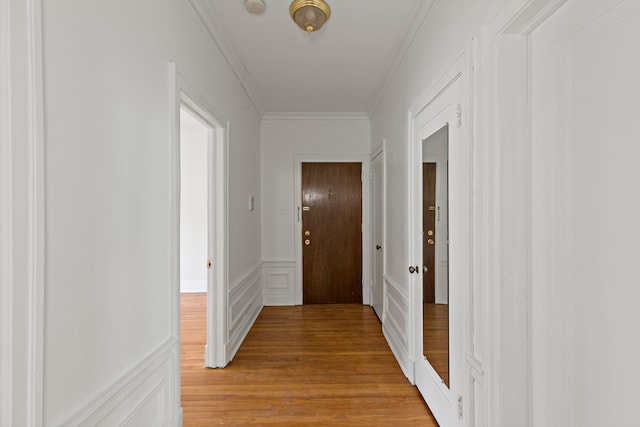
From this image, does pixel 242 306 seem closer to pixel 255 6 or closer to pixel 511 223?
pixel 255 6

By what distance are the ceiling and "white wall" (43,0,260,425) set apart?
0.54 metres

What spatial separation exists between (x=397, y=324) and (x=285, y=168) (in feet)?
8.49

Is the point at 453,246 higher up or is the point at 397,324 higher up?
the point at 453,246

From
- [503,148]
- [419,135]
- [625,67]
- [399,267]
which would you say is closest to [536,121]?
[503,148]

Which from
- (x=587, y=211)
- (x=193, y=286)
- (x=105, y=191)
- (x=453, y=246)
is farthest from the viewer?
(x=193, y=286)

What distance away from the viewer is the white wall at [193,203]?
5.42 m

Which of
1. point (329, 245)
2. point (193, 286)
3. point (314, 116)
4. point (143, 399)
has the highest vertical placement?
point (314, 116)

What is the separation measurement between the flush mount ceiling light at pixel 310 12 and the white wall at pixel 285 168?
2449mm

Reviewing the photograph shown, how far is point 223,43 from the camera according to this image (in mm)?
2521

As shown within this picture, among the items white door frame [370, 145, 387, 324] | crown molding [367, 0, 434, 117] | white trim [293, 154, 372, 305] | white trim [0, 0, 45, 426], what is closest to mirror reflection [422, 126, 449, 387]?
crown molding [367, 0, 434, 117]

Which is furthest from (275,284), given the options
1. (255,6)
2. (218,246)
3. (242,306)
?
(255,6)

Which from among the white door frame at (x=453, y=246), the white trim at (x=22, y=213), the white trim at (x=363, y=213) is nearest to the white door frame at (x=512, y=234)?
the white door frame at (x=453, y=246)

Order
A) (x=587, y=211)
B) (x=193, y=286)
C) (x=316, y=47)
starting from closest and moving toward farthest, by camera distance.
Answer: (x=587, y=211), (x=316, y=47), (x=193, y=286)

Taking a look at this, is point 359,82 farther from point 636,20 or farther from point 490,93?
point 636,20
